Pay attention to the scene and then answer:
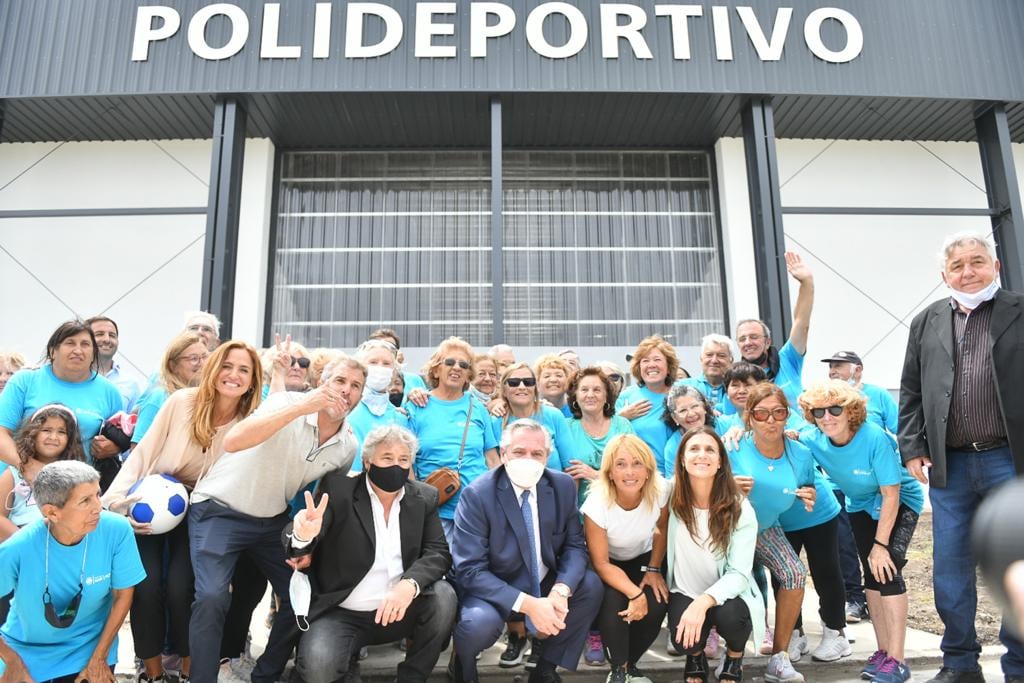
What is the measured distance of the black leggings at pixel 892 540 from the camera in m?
3.96

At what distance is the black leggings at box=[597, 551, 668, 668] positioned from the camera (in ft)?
12.6

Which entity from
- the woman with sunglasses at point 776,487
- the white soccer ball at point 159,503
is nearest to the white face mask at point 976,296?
the woman with sunglasses at point 776,487

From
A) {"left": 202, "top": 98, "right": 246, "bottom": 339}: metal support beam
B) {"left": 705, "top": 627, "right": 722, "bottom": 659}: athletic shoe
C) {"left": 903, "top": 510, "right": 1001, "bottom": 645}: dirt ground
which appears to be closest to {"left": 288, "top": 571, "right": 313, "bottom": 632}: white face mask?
{"left": 705, "top": 627, "right": 722, "bottom": 659}: athletic shoe

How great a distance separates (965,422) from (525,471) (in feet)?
7.25

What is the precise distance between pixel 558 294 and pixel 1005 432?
9219mm

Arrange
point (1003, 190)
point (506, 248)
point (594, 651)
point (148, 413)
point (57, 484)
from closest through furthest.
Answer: point (57, 484), point (148, 413), point (594, 651), point (1003, 190), point (506, 248)

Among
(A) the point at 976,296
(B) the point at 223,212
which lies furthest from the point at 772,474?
(B) the point at 223,212

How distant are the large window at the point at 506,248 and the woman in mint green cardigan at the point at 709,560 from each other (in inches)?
329

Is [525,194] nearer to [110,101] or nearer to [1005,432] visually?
[110,101]

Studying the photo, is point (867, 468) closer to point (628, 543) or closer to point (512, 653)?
point (628, 543)

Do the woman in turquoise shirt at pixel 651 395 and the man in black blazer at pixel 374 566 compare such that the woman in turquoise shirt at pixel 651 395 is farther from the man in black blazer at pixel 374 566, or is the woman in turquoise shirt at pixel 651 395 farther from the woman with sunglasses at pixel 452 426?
the man in black blazer at pixel 374 566

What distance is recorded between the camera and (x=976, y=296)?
3.65 m

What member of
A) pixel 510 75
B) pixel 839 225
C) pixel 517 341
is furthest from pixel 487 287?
pixel 839 225

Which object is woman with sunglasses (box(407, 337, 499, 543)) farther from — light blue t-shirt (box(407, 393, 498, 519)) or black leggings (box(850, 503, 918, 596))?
black leggings (box(850, 503, 918, 596))
